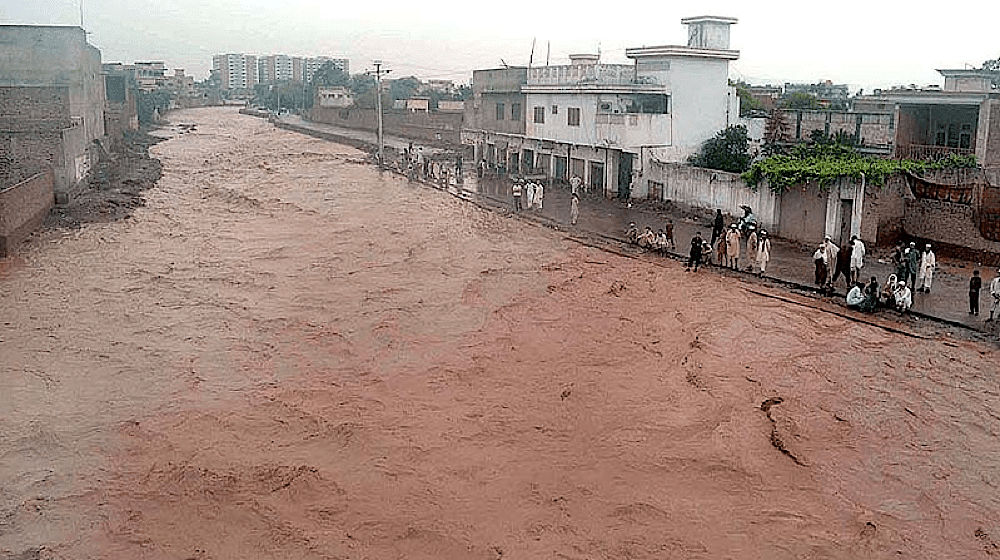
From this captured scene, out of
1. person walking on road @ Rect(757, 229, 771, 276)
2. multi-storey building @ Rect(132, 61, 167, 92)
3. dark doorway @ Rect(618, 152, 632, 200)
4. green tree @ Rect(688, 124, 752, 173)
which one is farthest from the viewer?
multi-storey building @ Rect(132, 61, 167, 92)

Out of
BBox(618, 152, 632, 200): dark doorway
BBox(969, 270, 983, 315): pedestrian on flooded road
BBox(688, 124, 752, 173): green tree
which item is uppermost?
BBox(688, 124, 752, 173): green tree

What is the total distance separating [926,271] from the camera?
1716 centimetres

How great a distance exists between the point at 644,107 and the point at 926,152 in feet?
29.5

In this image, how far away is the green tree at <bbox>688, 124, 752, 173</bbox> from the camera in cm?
2834

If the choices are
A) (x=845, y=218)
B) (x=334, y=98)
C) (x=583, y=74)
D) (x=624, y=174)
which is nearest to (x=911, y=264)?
(x=845, y=218)

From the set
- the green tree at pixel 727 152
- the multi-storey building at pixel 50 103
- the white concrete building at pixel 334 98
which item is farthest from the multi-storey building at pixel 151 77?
the green tree at pixel 727 152

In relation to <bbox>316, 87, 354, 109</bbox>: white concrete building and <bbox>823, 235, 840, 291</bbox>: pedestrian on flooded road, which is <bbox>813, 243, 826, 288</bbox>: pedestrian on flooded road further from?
<bbox>316, 87, 354, 109</bbox>: white concrete building

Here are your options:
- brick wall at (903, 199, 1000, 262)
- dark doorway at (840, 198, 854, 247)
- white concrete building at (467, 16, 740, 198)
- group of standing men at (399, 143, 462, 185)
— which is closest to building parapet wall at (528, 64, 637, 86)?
white concrete building at (467, 16, 740, 198)

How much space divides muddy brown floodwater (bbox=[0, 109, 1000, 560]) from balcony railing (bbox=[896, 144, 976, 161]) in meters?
10.3

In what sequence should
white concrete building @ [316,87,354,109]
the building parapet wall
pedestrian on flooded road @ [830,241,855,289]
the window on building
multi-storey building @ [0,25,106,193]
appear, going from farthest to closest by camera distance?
white concrete building @ [316,87,354,109] < the window on building < the building parapet wall < multi-storey building @ [0,25,106,193] < pedestrian on flooded road @ [830,241,855,289]

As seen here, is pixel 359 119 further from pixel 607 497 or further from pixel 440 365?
pixel 607 497

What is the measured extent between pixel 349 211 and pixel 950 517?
2396cm

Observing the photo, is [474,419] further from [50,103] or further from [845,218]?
[50,103]

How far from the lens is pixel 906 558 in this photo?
8719mm
